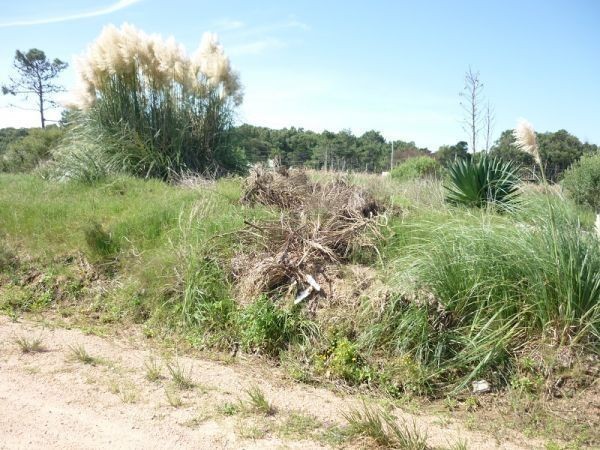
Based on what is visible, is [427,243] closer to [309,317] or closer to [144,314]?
[309,317]

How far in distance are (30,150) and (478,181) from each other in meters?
18.0

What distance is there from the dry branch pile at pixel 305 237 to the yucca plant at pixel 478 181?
176 centimetres

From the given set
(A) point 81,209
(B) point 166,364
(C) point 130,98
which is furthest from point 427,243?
(C) point 130,98

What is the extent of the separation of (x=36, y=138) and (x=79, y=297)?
1688 centimetres

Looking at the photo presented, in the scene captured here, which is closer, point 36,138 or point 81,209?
point 81,209

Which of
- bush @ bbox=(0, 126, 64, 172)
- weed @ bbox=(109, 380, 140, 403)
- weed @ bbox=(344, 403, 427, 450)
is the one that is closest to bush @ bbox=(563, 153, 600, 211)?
weed @ bbox=(344, 403, 427, 450)

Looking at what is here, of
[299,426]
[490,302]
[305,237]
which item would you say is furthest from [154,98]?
[299,426]

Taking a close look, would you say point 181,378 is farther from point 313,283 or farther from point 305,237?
point 305,237

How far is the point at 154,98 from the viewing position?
1152cm

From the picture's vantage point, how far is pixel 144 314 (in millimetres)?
6527

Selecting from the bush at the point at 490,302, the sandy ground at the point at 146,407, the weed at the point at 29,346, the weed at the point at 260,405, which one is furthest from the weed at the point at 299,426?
the weed at the point at 29,346

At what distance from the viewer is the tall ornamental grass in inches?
435

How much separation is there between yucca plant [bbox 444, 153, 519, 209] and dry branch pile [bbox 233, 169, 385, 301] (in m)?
1.76

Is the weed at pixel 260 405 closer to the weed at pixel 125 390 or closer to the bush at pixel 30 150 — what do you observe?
the weed at pixel 125 390
